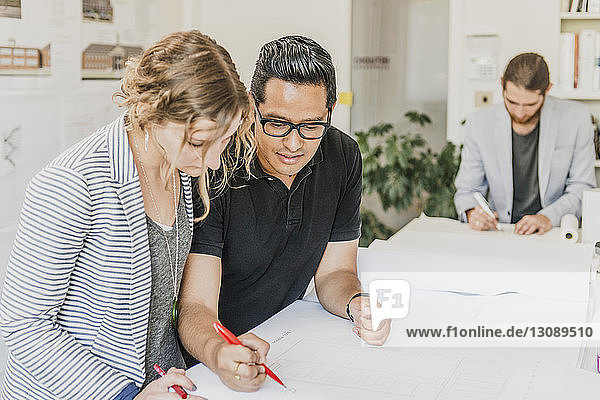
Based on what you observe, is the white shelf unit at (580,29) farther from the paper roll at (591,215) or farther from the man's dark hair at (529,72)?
the paper roll at (591,215)

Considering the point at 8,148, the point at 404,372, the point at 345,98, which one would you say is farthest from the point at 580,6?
the point at 404,372

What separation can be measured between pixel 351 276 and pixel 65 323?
2.40 feet

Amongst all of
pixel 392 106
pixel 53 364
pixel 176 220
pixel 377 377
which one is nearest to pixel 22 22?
pixel 176 220

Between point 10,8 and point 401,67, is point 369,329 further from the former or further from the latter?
point 401,67

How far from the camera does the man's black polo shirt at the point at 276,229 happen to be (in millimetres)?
1613

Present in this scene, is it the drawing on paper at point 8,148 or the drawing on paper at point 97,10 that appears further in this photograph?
the drawing on paper at point 97,10

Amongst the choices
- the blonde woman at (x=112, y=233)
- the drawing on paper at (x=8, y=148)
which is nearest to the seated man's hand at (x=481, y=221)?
the blonde woman at (x=112, y=233)

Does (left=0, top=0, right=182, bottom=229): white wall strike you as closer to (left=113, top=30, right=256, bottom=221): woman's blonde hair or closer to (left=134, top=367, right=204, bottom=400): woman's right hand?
(left=113, top=30, right=256, bottom=221): woman's blonde hair

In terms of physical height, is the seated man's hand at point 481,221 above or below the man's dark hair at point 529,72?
below

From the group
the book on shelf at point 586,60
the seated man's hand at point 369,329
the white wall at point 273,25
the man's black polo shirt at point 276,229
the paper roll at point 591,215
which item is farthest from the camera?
the white wall at point 273,25

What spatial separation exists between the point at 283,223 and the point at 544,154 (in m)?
1.92

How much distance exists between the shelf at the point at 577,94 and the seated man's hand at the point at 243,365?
3.06 m

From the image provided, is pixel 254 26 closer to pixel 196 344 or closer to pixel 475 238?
pixel 475 238

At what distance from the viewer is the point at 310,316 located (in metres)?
1.69
